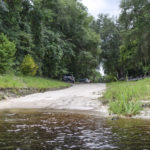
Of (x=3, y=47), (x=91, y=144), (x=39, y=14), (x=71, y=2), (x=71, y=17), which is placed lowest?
(x=91, y=144)

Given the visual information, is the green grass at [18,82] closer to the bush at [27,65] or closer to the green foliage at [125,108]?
the bush at [27,65]

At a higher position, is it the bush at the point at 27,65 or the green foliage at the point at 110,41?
the green foliage at the point at 110,41

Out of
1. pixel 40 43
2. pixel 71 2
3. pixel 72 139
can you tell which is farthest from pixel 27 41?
pixel 72 139

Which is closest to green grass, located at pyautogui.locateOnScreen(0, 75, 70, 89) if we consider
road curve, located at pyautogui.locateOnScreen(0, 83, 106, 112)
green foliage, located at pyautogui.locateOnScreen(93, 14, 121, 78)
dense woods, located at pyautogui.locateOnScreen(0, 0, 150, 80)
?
dense woods, located at pyautogui.locateOnScreen(0, 0, 150, 80)

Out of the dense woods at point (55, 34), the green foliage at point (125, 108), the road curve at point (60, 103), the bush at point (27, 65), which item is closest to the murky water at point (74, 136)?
the green foliage at point (125, 108)

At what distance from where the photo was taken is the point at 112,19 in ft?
180

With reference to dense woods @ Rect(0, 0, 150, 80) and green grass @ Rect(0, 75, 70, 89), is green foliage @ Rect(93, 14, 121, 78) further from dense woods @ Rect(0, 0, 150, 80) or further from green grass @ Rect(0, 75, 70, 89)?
green grass @ Rect(0, 75, 70, 89)

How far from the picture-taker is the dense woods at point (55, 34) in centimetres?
2295

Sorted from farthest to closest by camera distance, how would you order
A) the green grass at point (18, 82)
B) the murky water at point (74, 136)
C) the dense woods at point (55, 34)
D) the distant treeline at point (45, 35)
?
the dense woods at point (55, 34), the distant treeline at point (45, 35), the green grass at point (18, 82), the murky water at point (74, 136)

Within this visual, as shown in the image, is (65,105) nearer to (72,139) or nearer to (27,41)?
(72,139)

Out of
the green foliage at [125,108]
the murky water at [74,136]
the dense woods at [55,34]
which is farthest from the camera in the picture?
the dense woods at [55,34]

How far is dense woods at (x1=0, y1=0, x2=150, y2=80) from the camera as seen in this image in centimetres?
2295

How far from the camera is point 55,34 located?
31984 mm

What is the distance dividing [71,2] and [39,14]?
14291mm
